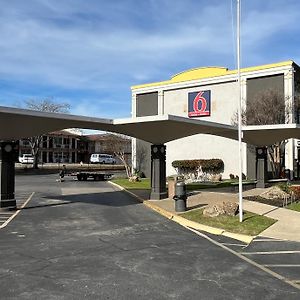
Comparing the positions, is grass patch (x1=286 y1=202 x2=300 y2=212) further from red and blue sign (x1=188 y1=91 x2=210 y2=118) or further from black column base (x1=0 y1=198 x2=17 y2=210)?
red and blue sign (x1=188 y1=91 x2=210 y2=118)

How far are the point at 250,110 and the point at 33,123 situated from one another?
69.5 ft

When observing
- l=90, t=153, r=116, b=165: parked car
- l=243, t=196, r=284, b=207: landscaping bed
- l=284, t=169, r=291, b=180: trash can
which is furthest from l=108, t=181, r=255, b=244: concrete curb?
l=90, t=153, r=116, b=165: parked car

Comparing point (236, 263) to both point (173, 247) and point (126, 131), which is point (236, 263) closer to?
point (173, 247)

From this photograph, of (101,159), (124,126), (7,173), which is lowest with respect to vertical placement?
(7,173)

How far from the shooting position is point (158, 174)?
22.2 metres

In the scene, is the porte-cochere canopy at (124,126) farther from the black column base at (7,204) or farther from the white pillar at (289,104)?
the white pillar at (289,104)

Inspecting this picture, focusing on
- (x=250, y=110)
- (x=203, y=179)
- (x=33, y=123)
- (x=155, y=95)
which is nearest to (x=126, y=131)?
(x=33, y=123)

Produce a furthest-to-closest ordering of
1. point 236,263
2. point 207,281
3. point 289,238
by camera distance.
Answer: point 289,238 → point 236,263 → point 207,281

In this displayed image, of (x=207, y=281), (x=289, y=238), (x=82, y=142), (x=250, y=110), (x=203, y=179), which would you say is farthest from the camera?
(x=82, y=142)

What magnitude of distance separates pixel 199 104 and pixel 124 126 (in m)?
22.8

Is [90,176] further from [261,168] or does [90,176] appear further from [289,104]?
[289,104]

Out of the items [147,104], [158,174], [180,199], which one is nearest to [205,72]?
[147,104]

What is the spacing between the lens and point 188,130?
2211 cm

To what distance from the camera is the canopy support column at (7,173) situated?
17.7 metres
